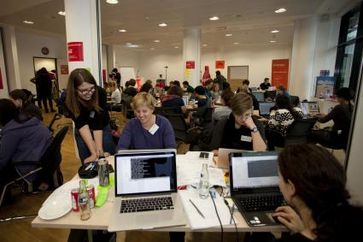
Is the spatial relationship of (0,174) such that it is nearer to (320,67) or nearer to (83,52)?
(83,52)

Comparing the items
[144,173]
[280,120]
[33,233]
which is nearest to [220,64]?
[280,120]

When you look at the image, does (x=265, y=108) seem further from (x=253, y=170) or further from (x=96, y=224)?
(x=96, y=224)

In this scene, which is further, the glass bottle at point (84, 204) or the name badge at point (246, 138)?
the name badge at point (246, 138)

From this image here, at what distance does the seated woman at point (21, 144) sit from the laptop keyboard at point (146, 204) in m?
1.46

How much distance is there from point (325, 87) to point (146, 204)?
6.13 m

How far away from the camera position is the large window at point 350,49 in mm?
5629

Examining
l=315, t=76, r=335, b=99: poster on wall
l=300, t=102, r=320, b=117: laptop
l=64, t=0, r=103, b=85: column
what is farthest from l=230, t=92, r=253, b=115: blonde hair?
l=315, t=76, r=335, b=99: poster on wall

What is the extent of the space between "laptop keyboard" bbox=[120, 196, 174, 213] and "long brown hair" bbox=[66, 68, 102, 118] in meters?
1.15

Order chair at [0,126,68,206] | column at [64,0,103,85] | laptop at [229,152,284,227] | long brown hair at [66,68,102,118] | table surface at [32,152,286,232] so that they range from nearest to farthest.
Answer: table surface at [32,152,286,232], laptop at [229,152,284,227], long brown hair at [66,68,102,118], chair at [0,126,68,206], column at [64,0,103,85]

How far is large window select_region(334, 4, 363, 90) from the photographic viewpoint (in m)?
5.63

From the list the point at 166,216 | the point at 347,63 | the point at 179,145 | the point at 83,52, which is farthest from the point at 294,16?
the point at 166,216

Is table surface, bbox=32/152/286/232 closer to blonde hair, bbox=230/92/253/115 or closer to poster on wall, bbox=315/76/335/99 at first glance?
blonde hair, bbox=230/92/253/115

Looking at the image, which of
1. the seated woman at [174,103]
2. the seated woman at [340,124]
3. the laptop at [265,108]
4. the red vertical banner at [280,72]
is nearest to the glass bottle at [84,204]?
the seated woman at [174,103]

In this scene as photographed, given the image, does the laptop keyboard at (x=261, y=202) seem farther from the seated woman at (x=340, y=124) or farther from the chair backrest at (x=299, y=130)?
the seated woman at (x=340, y=124)
